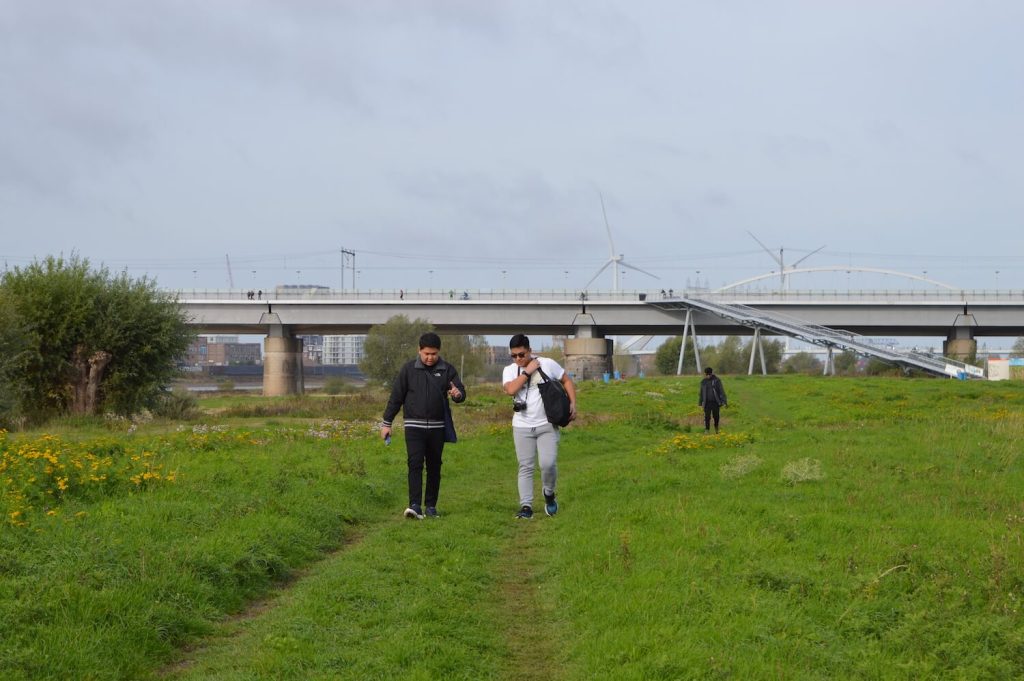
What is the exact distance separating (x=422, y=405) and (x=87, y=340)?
91.3 feet

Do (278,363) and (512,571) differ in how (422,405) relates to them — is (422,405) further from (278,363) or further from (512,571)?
(278,363)

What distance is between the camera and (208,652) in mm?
7016

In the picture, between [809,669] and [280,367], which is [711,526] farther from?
[280,367]

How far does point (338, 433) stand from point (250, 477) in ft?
32.8

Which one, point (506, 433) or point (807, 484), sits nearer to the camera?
point (807, 484)

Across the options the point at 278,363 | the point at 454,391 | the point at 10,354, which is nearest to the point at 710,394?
the point at 454,391

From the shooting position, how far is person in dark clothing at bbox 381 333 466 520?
40.5 feet

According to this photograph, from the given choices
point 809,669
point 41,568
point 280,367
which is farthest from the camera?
point 280,367

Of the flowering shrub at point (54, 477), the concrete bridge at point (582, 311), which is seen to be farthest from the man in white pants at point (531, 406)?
the concrete bridge at point (582, 311)

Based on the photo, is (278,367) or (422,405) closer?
(422,405)

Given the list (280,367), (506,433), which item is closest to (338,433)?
(506,433)

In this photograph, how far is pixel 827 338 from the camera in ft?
243

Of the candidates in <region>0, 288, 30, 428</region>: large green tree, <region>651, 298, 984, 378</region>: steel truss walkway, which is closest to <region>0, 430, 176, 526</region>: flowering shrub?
<region>0, 288, 30, 428</region>: large green tree

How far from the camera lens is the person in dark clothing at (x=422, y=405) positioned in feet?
40.5
